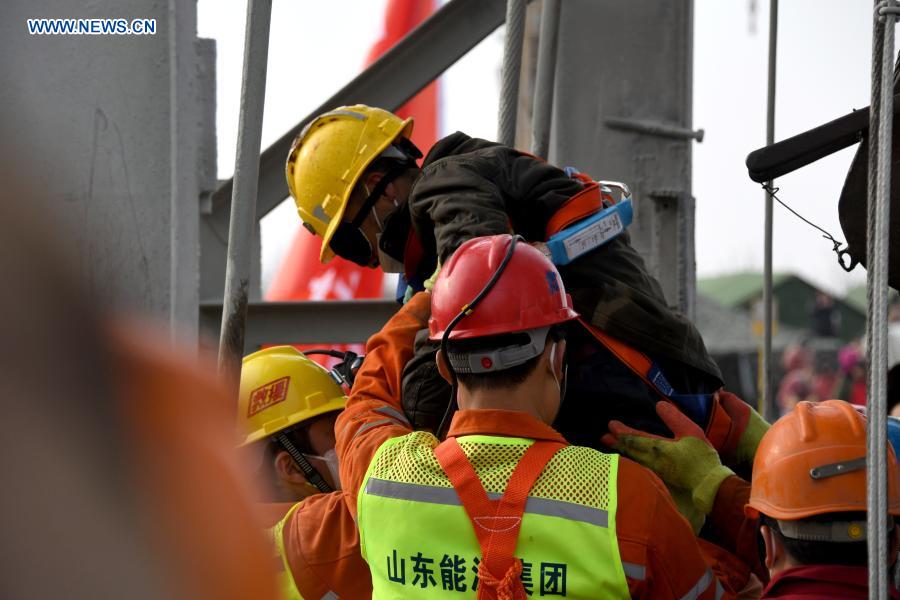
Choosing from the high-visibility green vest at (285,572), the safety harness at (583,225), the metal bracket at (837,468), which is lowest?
the high-visibility green vest at (285,572)

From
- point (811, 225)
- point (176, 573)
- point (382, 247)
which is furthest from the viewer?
point (382, 247)

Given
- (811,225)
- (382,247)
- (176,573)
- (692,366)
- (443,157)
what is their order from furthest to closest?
(382,247), (443,157), (692,366), (811,225), (176,573)

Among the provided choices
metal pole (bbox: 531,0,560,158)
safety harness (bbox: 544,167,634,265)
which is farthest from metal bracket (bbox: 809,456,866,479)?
metal pole (bbox: 531,0,560,158)

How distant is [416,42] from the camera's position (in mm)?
4535

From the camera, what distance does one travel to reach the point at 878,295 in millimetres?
1790

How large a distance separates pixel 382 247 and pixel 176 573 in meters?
2.69

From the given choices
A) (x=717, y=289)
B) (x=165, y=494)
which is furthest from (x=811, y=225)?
(x=717, y=289)

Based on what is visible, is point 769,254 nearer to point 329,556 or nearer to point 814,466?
point 814,466

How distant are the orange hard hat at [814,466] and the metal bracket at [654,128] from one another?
7.13 ft

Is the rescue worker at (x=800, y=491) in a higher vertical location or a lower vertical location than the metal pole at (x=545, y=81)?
lower

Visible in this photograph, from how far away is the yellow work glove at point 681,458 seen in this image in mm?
2609

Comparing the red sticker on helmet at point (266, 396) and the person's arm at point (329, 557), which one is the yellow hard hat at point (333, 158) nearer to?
the red sticker on helmet at point (266, 396)

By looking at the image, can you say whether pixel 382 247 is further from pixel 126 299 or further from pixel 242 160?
pixel 126 299

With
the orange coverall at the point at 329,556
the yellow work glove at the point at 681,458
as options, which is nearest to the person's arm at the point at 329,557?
the orange coverall at the point at 329,556
